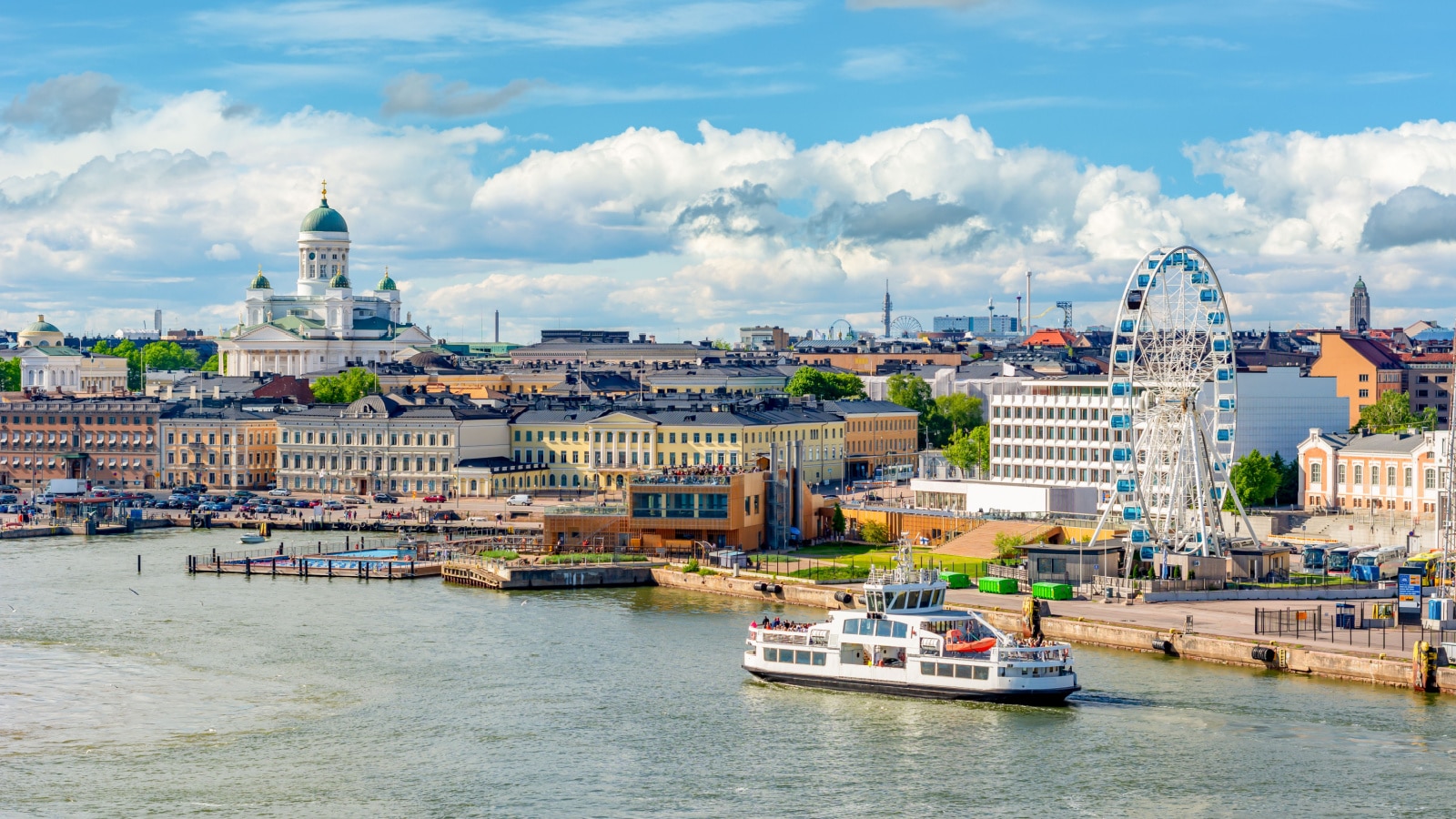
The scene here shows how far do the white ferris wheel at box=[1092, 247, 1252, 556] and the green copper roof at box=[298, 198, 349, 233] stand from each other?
12839 cm

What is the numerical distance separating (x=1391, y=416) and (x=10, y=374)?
347 ft

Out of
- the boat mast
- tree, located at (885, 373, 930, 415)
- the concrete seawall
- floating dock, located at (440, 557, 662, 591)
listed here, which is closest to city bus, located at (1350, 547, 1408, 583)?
the boat mast

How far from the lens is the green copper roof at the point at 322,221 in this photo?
607 ft

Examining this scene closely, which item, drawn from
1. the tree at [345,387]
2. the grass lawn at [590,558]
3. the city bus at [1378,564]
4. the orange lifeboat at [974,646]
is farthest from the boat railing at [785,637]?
the tree at [345,387]

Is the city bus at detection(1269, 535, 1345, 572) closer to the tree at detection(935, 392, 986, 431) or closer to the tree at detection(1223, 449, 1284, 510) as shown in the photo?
the tree at detection(1223, 449, 1284, 510)

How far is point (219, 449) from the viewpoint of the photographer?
355ft

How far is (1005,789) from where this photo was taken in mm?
36812

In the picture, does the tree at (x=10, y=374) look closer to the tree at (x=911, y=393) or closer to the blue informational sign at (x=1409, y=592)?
the tree at (x=911, y=393)

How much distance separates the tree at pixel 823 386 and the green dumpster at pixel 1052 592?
229ft

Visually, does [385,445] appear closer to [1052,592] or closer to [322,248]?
[1052,592]

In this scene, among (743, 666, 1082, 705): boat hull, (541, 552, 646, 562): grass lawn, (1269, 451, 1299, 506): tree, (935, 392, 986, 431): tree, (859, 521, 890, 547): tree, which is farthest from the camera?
(935, 392, 986, 431): tree

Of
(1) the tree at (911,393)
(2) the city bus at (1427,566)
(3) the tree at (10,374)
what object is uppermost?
(3) the tree at (10,374)

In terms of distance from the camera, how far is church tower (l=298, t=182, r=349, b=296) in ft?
607

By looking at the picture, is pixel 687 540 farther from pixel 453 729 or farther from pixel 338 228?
pixel 338 228
